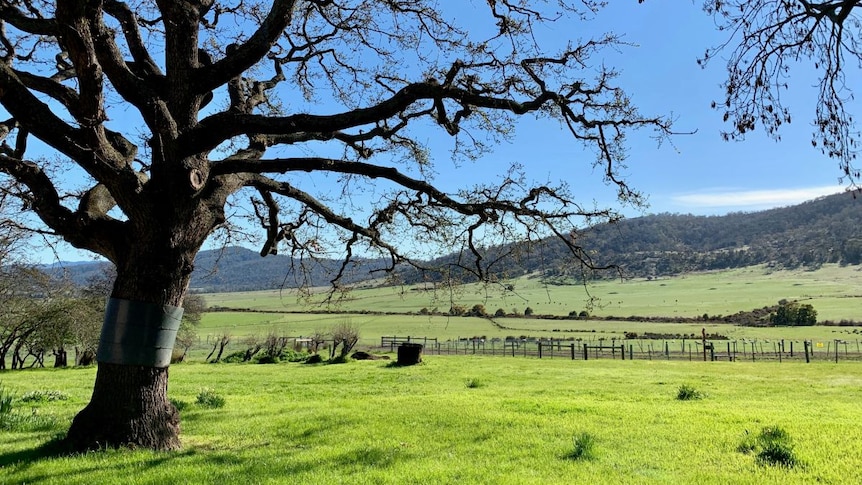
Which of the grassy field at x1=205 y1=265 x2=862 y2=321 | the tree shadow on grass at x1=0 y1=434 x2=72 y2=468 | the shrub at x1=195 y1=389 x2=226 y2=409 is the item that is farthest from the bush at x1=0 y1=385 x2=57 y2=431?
the grassy field at x1=205 y1=265 x2=862 y2=321

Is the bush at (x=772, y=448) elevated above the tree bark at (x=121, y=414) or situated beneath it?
situated beneath

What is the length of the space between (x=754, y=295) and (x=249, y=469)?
453ft

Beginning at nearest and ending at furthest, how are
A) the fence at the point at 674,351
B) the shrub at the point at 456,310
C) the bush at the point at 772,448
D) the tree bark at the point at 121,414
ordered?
the bush at the point at 772,448 < the tree bark at the point at 121,414 < the shrub at the point at 456,310 < the fence at the point at 674,351

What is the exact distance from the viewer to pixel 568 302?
10931 centimetres

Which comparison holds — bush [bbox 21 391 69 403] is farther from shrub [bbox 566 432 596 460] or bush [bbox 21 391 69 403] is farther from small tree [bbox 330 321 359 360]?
small tree [bbox 330 321 359 360]

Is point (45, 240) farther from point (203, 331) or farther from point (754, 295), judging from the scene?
point (754, 295)

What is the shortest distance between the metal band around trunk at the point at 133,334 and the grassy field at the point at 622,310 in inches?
143

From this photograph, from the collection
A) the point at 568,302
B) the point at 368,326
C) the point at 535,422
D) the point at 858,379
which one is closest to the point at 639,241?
the point at 568,302

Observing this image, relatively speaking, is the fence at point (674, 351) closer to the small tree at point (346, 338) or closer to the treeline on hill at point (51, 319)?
the small tree at point (346, 338)

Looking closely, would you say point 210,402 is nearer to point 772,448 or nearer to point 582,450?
point 582,450

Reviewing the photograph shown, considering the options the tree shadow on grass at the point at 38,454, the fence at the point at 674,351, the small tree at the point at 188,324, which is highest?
the tree shadow on grass at the point at 38,454

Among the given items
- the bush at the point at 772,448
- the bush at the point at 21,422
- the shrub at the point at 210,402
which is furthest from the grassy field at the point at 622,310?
the bush at the point at 21,422

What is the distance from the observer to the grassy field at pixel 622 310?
6431 centimetres

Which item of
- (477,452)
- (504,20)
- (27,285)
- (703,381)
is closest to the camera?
(477,452)
